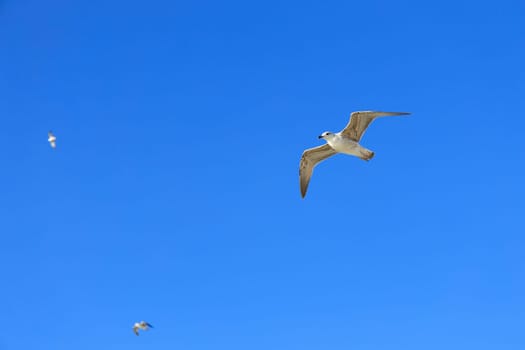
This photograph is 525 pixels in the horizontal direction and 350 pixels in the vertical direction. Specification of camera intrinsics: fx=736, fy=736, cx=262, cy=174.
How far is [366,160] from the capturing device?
3956 cm

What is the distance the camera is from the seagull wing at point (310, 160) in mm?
43156

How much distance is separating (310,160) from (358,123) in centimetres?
562

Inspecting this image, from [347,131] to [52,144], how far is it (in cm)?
1905

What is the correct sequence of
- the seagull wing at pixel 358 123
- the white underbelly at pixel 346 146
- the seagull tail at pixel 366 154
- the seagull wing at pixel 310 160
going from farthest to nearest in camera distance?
the seagull wing at pixel 310 160 → the white underbelly at pixel 346 146 → the seagull tail at pixel 366 154 → the seagull wing at pixel 358 123

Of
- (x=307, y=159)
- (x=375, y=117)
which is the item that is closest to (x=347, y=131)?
(x=375, y=117)

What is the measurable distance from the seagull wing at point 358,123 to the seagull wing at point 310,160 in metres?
2.87

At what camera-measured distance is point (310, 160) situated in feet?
145

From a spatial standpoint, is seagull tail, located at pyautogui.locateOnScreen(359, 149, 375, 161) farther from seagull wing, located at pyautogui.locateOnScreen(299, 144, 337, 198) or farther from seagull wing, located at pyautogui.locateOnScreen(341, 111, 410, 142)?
seagull wing, located at pyautogui.locateOnScreen(299, 144, 337, 198)

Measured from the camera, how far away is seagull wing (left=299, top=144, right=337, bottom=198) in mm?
43156

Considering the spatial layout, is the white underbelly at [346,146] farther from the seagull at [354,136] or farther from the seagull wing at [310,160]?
the seagull wing at [310,160]

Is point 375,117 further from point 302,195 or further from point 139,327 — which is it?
point 139,327

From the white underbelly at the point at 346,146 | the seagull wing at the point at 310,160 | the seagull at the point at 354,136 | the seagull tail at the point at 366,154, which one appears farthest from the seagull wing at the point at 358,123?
the seagull wing at the point at 310,160

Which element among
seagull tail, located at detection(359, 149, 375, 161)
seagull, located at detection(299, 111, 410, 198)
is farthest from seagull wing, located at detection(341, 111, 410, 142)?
seagull tail, located at detection(359, 149, 375, 161)

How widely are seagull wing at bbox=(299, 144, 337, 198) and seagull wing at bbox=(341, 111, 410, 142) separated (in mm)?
2874
